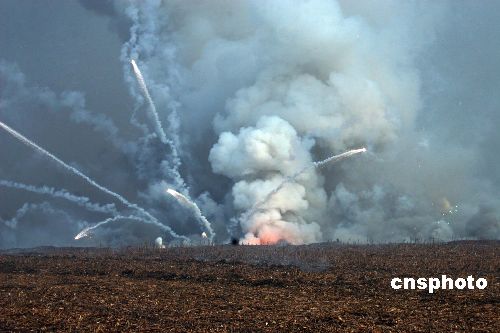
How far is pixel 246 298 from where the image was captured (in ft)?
91.1

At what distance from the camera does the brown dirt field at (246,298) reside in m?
21.7

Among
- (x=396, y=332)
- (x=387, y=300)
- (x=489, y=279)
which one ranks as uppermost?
(x=489, y=279)

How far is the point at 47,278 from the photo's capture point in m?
36.8

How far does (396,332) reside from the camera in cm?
2016

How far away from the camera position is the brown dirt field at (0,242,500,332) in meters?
21.7

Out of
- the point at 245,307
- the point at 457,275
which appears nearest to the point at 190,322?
the point at 245,307

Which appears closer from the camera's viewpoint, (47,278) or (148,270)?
(47,278)

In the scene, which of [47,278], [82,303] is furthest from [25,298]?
[47,278]

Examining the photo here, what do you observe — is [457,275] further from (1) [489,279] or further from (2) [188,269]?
(2) [188,269]

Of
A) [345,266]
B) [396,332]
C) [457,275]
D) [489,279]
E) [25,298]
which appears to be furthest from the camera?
[345,266]

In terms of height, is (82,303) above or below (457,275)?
below

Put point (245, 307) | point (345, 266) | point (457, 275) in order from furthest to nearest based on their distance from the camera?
1. point (345, 266)
2. point (457, 275)
3. point (245, 307)

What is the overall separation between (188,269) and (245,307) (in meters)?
16.4

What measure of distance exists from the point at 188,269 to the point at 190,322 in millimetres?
18997
